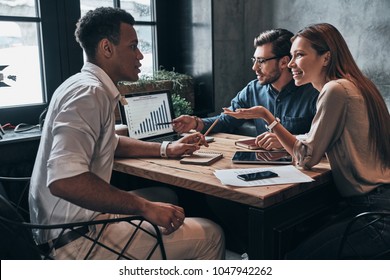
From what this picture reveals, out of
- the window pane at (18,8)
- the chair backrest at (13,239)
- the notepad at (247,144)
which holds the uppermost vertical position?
→ the window pane at (18,8)

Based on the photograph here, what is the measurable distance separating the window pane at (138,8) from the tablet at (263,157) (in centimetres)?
177

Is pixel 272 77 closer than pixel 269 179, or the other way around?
pixel 269 179

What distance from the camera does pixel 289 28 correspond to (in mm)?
3604

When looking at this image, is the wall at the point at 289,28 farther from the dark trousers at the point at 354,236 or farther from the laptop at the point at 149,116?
the dark trousers at the point at 354,236

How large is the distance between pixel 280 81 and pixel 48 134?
151cm

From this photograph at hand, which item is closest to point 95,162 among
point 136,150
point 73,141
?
point 73,141

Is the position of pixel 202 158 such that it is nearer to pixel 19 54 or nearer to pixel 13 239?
pixel 13 239

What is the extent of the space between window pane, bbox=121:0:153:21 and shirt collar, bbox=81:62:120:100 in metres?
1.76

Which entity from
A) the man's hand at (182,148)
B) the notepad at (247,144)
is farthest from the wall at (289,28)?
the man's hand at (182,148)

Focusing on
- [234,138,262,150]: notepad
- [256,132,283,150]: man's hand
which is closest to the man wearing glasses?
[234,138,262,150]: notepad

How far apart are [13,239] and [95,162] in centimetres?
38

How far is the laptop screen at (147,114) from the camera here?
7.63ft
